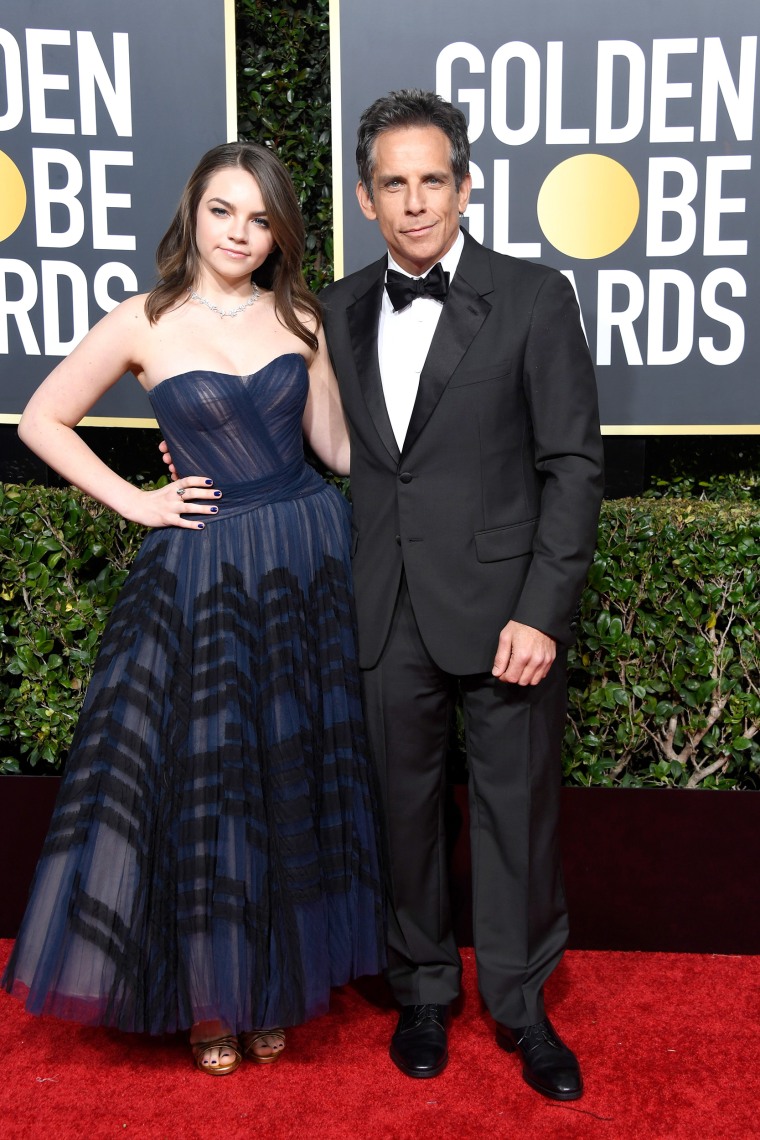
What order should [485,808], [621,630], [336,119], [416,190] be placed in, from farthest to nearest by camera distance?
[336,119] < [621,630] < [485,808] < [416,190]

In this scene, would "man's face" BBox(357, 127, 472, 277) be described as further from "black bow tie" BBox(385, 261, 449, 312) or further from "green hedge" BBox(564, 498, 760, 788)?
"green hedge" BBox(564, 498, 760, 788)

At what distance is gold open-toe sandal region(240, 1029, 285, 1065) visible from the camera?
243 cm

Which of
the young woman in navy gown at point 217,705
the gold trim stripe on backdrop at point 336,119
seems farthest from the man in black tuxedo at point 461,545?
the gold trim stripe on backdrop at point 336,119

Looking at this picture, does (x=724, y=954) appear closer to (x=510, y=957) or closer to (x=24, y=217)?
(x=510, y=957)

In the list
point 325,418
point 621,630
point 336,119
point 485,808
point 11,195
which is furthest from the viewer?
point 11,195

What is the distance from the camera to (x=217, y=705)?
2.29 metres

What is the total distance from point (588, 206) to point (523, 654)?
68.1 inches

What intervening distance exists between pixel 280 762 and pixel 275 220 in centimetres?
121

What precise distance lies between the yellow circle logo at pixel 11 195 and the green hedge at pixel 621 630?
955 millimetres

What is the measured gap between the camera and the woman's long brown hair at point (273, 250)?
91.4 inches

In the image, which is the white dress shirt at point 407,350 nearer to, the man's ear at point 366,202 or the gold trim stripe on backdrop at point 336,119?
the man's ear at point 366,202

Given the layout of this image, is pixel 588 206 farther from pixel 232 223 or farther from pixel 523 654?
pixel 523 654

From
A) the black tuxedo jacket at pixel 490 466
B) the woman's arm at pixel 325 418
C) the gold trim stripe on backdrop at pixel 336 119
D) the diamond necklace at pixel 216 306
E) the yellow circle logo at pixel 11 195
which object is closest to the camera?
the black tuxedo jacket at pixel 490 466

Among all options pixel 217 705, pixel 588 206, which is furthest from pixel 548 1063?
pixel 588 206
